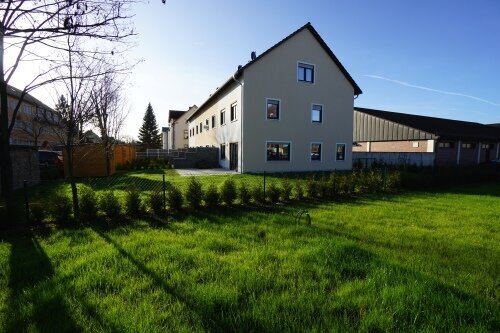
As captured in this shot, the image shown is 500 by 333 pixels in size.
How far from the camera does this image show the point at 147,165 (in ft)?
85.7

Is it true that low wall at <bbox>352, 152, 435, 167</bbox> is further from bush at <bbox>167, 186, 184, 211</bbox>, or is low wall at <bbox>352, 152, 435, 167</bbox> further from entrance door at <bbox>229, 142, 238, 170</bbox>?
bush at <bbox>167, 186, 184, 211</bbox>

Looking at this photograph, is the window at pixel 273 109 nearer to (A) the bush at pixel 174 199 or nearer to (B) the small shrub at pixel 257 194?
(B) the small shrub at pixel 257 194

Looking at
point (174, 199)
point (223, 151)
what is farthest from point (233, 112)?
point (174, 199)

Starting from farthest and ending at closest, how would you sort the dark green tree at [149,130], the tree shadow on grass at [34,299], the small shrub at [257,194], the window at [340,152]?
the dark green tree at [149,130] → the window at [340,152] → the small shrub at [257,194] → the tree shadow on grass at [34,299]

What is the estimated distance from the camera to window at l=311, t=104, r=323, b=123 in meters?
22.5

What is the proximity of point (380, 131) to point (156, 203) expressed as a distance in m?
30.0

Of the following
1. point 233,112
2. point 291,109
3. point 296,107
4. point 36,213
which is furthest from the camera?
point 233,112

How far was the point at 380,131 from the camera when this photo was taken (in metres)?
32.3

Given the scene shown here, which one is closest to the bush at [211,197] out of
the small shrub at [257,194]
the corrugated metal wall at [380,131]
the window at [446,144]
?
the small shrub at [257,194]

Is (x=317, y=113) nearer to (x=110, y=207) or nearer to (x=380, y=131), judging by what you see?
(x=380, y=131)

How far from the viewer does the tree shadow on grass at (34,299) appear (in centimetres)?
296

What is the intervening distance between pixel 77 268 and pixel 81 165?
16.1 meters

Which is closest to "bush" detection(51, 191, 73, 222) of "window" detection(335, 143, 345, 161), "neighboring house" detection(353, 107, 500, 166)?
"window" detection(335, 143, 345, 161)

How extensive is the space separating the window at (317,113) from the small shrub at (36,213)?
18.8 meters
